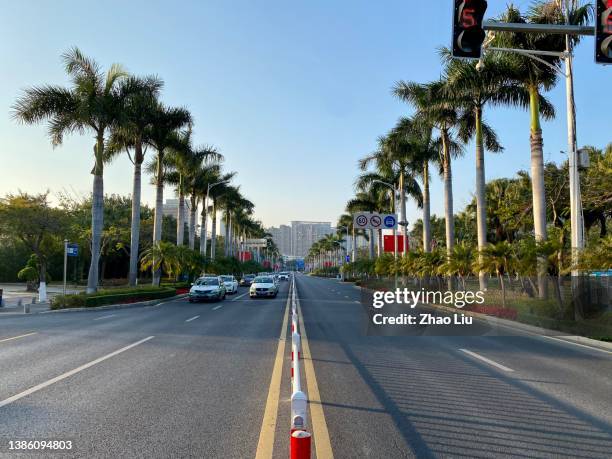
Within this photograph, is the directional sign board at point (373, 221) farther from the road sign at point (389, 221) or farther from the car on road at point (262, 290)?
the car on road at point (262, 290)

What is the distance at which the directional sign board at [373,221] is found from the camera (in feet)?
128

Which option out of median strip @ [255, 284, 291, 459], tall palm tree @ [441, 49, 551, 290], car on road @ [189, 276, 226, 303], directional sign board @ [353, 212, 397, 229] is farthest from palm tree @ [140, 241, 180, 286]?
median strip @ [255, 284, 291, 459]

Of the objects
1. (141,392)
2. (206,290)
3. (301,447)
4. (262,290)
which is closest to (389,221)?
(262,290)

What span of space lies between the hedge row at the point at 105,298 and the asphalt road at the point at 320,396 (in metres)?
11.8

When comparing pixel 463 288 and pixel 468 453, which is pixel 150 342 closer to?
pixel 468 453

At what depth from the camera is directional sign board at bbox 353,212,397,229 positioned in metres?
39.1

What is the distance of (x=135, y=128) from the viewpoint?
29.6 metres

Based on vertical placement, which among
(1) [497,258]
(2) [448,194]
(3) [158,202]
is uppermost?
(3) [158,202]

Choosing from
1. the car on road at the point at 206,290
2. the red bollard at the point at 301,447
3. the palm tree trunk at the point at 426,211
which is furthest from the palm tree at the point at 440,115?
the red bollard at the point at 301,447

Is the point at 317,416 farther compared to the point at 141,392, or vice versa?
the point at 141,392

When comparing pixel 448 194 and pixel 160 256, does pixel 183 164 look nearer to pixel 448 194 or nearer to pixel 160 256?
pixel 160 256

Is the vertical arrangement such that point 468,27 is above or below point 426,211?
below

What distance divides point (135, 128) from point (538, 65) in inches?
876

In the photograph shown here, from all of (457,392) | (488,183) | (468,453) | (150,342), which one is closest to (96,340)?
(150,342)
